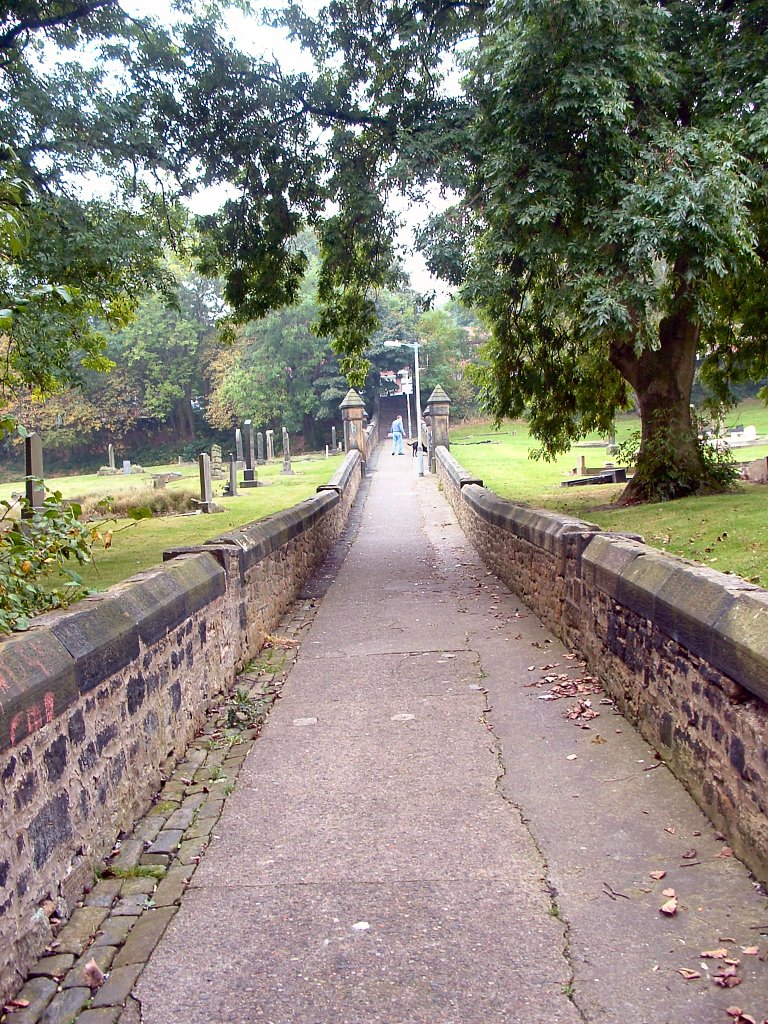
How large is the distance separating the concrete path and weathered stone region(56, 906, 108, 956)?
0.30 m

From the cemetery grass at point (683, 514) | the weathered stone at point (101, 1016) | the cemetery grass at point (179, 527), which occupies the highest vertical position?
the cemetery grass at point (683, 514)

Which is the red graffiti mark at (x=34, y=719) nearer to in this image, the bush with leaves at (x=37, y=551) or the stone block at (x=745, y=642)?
the bush with leaves at (x=37, y=551)

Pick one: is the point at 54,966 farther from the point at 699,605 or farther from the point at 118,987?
the point at 699,605

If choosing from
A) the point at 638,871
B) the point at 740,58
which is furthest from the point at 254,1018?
the point at 740,58

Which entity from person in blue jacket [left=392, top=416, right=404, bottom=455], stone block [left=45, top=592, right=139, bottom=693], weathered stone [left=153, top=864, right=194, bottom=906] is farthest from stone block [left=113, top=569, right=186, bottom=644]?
person in blue jacket [left=392, top=416, right=404, bottom=455]

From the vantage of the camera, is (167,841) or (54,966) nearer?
(54,966)

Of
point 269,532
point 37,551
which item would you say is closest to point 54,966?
point 37,551

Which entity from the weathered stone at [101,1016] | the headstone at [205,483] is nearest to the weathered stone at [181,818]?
the weathered stone at [101,1016]

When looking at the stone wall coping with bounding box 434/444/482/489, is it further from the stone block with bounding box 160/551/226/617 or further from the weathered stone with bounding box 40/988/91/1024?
the weathered stone with bounding box 40/988/91/1024

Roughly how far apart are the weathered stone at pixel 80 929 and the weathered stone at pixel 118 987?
0.22m

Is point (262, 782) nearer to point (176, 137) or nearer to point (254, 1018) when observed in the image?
point (254, 1018)

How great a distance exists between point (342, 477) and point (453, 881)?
69.2 ft

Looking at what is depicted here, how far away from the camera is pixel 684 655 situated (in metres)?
4.60

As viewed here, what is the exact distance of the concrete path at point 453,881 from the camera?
2.98 meters
